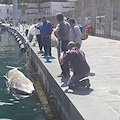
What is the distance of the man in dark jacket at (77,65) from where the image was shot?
24.3 feet

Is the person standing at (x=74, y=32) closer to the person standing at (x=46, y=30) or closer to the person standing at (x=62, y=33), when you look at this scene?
the person standing at (x=62, y=33)

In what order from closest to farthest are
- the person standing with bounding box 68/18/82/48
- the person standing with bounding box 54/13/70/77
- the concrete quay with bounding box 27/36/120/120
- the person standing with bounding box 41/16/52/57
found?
the concrete quay with bounding box 27/36/120/120, the person standing with bounding box 54/13/70/77, the person standing with bounding box 68/18/82/48, the person standing with bounding box 41/16/52/57

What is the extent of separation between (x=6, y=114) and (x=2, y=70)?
6865 mm

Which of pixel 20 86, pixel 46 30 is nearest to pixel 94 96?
pixel 20 86

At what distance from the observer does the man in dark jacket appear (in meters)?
7.40

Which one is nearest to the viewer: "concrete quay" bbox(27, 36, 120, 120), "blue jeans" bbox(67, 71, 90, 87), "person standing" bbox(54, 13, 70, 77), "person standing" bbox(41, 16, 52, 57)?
"concrete quay" bbox(27, 36, 120, 120)

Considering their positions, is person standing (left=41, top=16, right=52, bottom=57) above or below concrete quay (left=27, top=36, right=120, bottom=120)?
above

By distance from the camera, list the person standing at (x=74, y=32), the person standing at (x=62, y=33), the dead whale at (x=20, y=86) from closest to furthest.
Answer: the person standing at (x=62, y=33)
the person standing at (x=74, y=32)
the dead whale at (x=20, y=86)

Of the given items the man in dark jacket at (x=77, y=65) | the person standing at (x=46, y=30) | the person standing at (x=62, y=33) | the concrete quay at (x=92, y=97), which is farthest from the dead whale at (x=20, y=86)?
the man in dark jacket at (x=77, y=65)

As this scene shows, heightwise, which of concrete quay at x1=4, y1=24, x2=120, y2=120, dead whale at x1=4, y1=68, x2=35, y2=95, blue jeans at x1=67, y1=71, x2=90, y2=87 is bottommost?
dead whale at x1=4, y1=68, x2=35, y2=95

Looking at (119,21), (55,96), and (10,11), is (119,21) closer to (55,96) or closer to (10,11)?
(55,96)

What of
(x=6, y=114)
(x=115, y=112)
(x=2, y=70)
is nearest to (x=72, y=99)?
(x=115, y=112)

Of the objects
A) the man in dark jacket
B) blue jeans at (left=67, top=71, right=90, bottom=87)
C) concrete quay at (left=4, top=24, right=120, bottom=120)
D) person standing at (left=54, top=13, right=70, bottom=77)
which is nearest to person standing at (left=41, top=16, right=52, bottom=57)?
concrete quay at (left=4, top=24, right=120, bottom=120)

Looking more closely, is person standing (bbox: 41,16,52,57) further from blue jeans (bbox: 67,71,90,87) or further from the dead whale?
blue jeans (bbox: 67,71,90,87)
